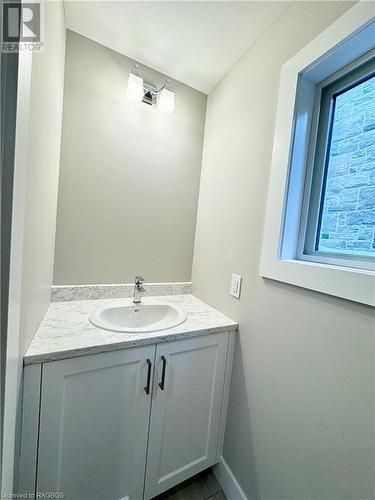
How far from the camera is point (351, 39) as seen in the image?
2.39ft

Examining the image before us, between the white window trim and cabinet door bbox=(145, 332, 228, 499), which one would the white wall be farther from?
the white window trim

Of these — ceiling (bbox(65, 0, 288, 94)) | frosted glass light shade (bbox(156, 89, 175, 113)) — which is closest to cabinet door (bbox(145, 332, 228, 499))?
frosted glass light shade (bbox(156, 89, 175, 113))

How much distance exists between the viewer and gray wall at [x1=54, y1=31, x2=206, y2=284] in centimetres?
122

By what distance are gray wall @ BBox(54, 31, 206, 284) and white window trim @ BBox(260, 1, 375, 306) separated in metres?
0.72

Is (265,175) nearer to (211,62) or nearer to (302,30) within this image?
(302,30)

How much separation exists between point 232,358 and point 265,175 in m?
0.98

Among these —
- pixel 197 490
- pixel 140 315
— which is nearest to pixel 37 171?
pixel 140 315

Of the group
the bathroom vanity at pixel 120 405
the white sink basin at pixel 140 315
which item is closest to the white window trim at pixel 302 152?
the bathroom vanity at pixel 120 405

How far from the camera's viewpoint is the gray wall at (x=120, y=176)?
1224mm

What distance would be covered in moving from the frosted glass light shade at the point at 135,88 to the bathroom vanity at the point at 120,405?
1287 millimetres

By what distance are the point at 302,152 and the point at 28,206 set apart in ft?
3.51

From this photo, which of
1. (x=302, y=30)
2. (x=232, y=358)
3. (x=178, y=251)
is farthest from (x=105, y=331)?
(x=302, y=30)

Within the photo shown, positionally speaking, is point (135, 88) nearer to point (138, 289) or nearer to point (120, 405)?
point (138, 289)

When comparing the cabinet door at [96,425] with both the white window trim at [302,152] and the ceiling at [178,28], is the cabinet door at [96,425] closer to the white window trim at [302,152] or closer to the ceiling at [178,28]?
the white window trim at [302,152]
